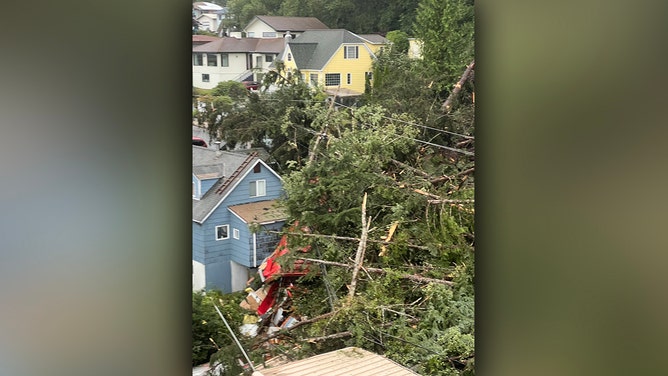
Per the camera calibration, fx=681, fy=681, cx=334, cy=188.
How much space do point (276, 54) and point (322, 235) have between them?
1.79ft

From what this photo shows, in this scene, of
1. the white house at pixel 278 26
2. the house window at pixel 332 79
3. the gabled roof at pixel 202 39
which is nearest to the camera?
the gabled roof at pixel 202 39

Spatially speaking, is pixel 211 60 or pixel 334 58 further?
pixel 334 58

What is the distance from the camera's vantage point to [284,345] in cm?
197

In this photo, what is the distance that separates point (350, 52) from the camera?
2.04 meters

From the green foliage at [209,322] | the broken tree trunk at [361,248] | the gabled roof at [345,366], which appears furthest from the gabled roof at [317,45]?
the gabled roof at [345,366]

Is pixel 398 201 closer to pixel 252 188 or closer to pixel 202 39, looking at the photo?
pixel 252 188

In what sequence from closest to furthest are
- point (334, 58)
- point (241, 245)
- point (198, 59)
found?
point (198, 59) < point (241, 245) < point (334, 58)

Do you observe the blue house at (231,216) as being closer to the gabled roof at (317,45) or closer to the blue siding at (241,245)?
the blue siding at (241,245)

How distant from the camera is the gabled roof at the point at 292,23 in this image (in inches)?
76.4

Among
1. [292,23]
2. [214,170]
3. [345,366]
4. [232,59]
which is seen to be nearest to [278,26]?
[292,23]

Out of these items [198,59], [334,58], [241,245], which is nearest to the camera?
[198,59]

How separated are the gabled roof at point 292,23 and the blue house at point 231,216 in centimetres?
38

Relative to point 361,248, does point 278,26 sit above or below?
above

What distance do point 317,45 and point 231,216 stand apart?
557 mm
